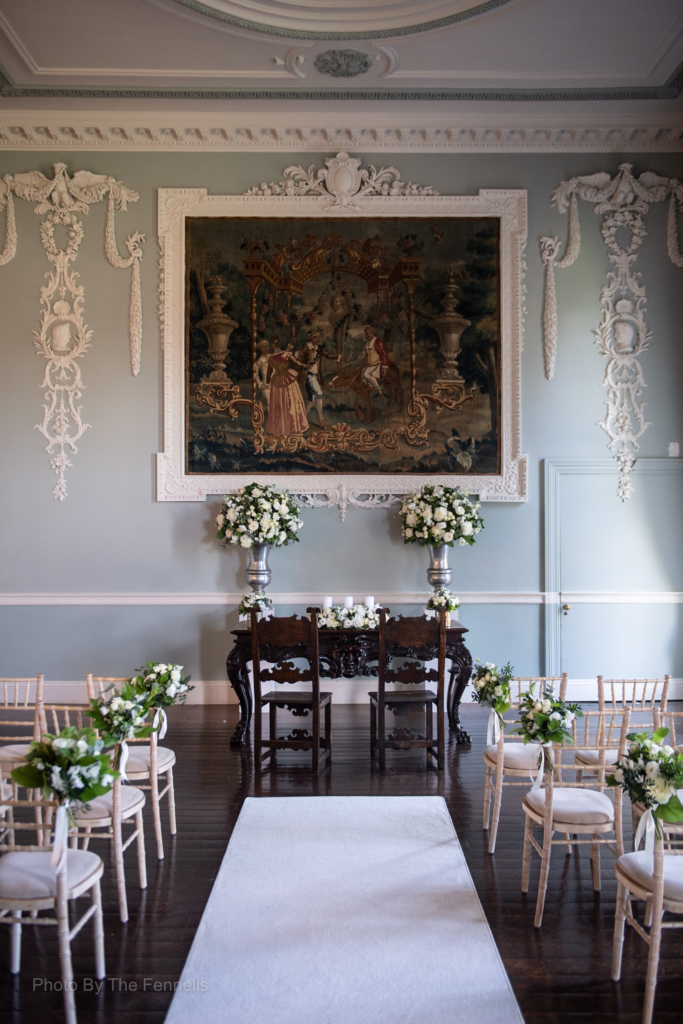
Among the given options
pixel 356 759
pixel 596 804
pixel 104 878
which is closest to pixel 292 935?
pixel 104 878

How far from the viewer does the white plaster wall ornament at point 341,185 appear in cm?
764

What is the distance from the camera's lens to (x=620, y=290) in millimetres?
7723

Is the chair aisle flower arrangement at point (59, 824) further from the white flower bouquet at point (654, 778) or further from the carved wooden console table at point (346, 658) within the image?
the carved wooden console table at point (346, 658)

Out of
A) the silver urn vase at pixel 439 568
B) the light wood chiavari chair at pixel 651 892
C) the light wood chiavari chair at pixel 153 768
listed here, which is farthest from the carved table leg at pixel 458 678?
the light wood chiavari chair at pixel 651 892

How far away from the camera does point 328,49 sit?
6531 millimetres

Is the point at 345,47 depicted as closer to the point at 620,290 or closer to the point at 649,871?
the point at 620,290

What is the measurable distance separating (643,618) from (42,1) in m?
8.34

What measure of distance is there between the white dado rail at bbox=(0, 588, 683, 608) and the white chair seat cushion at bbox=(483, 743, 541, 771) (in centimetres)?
310

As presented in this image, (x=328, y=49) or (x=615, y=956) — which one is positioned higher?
(x=328, y=49)

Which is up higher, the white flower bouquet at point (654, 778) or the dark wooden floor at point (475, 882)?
the white flower bouquet at point (654, 778)

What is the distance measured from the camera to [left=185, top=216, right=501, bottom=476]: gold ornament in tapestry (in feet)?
25.1

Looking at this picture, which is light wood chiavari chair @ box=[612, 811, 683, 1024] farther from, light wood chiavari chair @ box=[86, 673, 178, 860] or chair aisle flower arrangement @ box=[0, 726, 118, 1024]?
light wood chiavari chair @ box=[86, 673, 178, 860]

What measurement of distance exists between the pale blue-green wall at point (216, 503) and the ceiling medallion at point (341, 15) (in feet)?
4.89

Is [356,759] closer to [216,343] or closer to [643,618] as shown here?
[643,618]
